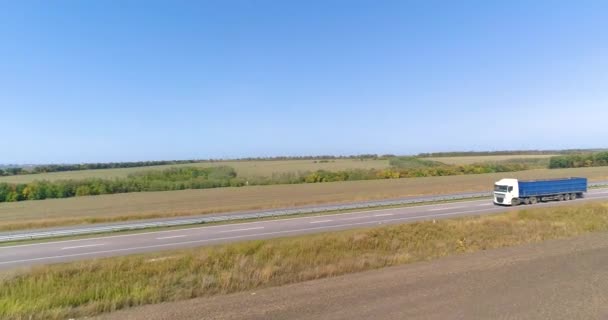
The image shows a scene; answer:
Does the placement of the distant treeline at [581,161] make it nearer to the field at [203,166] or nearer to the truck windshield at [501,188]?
the field at [203,166]

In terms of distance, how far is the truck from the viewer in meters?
32.2

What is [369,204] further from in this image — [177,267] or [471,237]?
[177,267]

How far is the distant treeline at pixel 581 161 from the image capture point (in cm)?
8844

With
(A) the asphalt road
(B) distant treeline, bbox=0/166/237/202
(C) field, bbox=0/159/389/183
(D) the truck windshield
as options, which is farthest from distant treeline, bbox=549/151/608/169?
(B) distant treeline, bbox=0/166/237/202

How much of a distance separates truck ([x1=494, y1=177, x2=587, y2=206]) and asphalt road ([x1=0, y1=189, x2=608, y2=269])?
1958mm

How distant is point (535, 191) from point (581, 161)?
241 ft

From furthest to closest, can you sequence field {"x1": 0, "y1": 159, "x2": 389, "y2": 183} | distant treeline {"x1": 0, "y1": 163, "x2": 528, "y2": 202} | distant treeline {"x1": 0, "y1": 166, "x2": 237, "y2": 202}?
field {"x1": 0, "y1": 159, "x2": 389, "y2": 183} → distant treeline {"x1": 0, "y1": 163, "x2": 528, "y2": 202} → distant treeline {"x1": 0, "y1": 166, "x2": 237, "y2": 202}

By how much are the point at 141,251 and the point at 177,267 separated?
1145 cm

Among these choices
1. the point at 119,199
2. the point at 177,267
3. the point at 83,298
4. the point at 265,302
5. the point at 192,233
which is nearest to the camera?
the point at 265,302

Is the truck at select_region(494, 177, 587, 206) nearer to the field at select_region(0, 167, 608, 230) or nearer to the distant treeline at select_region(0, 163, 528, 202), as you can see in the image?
the field at select_region(0, 167, 608, 230)

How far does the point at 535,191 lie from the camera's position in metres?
33.0

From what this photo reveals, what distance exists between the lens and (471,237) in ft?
45.5

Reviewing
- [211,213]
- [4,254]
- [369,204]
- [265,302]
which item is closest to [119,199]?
[211,213]

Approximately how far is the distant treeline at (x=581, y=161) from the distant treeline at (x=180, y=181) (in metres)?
9.60
